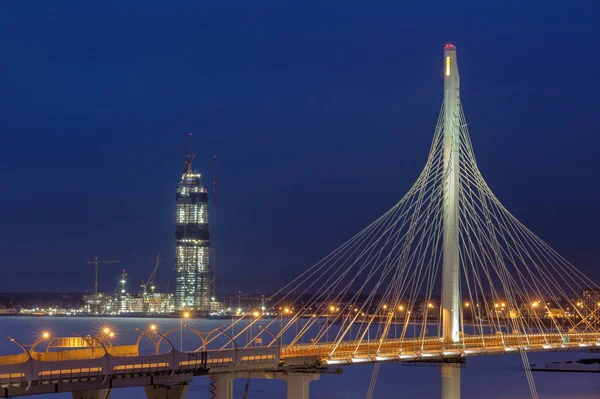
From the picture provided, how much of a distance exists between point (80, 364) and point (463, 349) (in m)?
22.4

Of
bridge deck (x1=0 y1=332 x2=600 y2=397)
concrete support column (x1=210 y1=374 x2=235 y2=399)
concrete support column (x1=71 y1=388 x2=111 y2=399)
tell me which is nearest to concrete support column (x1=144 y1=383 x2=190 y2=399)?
bridge deck (x1=0 y1=332 x2=600 y2=397)

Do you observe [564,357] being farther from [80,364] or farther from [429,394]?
[80,364]

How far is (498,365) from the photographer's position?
12581 cm

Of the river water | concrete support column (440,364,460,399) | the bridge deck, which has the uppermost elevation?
the bridge deck

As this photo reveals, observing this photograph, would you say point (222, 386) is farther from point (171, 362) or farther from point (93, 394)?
point (93, 394)

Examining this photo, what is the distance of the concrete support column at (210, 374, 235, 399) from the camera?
4219cm

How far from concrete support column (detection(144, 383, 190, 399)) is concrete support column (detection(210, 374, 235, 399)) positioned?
338 centimetres

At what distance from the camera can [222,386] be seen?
42.5m

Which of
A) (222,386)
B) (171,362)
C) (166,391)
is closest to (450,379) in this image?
(222,386)

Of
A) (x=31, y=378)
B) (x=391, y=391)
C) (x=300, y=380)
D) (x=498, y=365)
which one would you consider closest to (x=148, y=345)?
(x=498, y=365)

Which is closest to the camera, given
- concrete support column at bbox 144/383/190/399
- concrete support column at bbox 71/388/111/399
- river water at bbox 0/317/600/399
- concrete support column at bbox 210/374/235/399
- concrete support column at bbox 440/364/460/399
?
concrete support column at bbox 71/388/111/399

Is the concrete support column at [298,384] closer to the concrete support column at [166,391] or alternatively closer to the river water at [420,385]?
the concrete support column at [166,391]

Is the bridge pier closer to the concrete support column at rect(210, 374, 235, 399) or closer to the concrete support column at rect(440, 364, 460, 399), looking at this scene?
the concrete support column at rect(210, 374, 235, 399)

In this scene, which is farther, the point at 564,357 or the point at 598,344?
the point at 564,357
